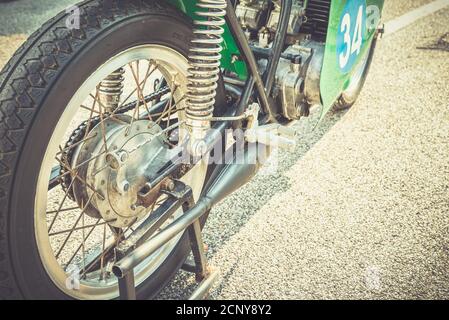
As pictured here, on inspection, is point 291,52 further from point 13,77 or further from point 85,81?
point 13,77

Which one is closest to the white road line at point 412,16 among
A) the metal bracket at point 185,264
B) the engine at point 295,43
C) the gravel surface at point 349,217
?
the gravel surface at point 349,217

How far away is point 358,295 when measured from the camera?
1636mm

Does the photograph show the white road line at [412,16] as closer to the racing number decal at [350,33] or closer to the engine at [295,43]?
the racing number decal at [350,33]

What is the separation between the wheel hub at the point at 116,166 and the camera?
1301 millimetres

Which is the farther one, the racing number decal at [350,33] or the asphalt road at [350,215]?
the racing number decal at [350,33]

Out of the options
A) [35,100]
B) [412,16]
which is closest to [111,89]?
[35,100]

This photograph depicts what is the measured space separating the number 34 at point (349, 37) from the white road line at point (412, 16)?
2083 millimetres

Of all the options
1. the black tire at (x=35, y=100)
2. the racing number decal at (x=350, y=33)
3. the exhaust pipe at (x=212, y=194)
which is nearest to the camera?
the black tire at (x=35, y=100)

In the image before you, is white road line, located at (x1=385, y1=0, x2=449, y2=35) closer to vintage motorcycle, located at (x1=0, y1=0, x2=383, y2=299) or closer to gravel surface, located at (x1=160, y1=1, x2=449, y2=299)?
gravel surface, located at (x1=160, y1=1, x2=449, y2=299)

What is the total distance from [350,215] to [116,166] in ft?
3.73

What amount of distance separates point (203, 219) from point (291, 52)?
0.80 m

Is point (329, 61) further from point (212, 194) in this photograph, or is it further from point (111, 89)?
point (111, 89)

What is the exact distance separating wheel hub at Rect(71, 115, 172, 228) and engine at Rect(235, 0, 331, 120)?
2.21ft

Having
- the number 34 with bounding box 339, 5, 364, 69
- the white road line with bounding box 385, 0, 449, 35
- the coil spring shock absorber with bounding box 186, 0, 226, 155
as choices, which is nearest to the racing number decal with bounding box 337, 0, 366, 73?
the number 34 with bounding box 339, 5, 364, 69
